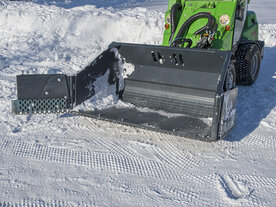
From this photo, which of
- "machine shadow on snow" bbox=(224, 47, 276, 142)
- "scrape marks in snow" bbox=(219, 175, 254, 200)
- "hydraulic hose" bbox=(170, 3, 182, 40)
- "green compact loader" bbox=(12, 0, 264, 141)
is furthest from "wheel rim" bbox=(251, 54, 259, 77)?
"scrape marks in snow" bbox=(219, 175, 254, 200)

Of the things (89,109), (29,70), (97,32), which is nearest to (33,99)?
(89,109)

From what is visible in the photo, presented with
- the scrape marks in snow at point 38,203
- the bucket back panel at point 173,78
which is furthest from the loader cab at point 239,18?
the scrape marks in snow at point 38,203

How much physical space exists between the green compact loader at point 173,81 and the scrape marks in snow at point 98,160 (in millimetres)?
536

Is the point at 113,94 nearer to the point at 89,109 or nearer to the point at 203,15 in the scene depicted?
the point at 89,109

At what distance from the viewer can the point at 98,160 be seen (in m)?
3.61

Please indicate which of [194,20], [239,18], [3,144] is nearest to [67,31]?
[194,20]

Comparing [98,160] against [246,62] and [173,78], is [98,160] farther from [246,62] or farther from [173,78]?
[246,62]

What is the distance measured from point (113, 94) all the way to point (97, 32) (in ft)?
14.6

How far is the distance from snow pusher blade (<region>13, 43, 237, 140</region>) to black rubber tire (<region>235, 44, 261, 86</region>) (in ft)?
4.76

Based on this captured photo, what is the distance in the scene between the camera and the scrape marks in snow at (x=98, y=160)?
3438mm

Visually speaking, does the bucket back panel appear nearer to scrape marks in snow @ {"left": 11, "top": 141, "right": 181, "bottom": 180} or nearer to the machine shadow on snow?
the machine shadow on snow

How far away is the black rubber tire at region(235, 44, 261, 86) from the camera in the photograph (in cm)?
562

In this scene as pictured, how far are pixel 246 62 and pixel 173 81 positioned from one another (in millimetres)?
1613

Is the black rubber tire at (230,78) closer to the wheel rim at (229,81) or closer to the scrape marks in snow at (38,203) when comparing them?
the wheel rim at (229,81)
